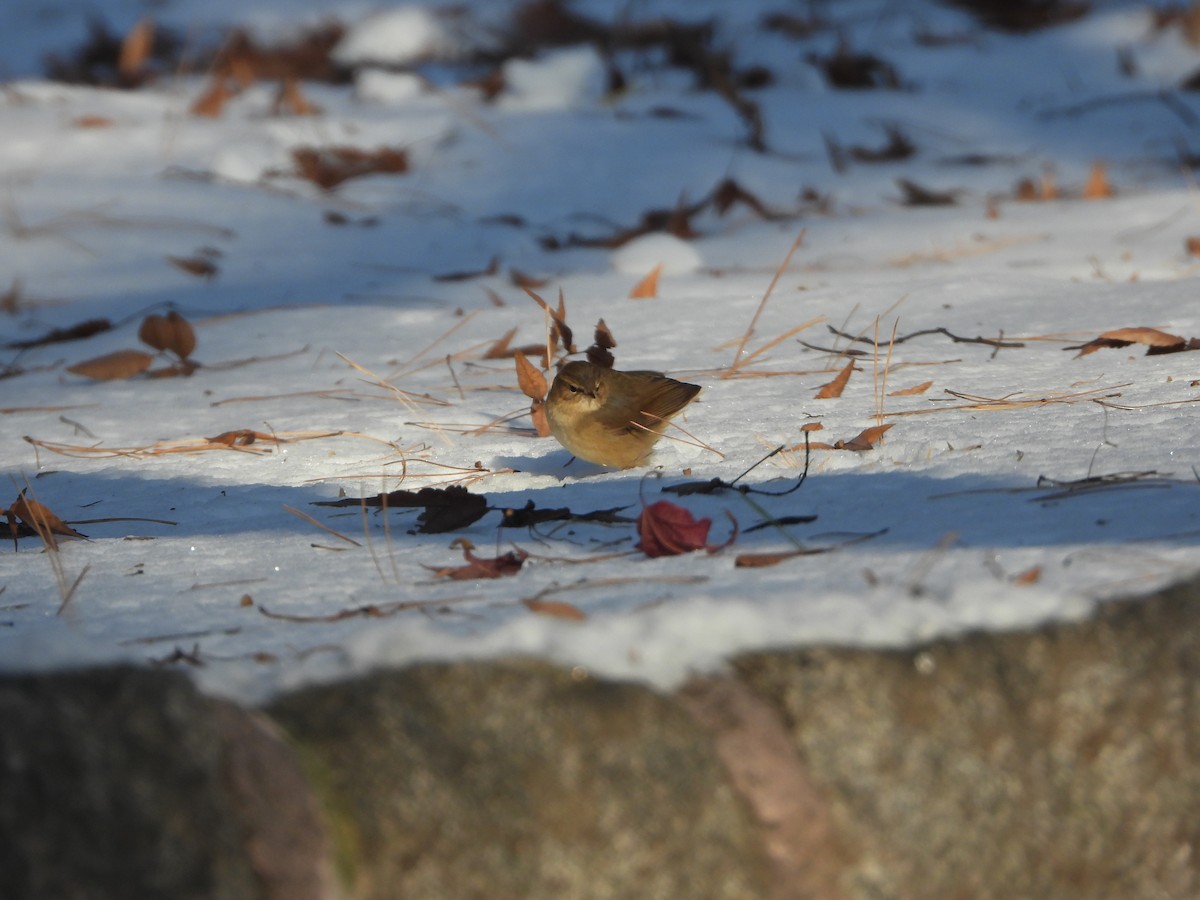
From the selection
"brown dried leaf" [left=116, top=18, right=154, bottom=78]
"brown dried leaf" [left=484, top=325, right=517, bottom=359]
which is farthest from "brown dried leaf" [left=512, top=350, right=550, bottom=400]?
"brown dried leaf" [left=116, top=18, right=154, bottom=78]

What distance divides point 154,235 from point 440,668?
13.2 feet

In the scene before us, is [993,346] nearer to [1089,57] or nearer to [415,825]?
[415,825]

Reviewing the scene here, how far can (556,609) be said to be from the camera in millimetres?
1377

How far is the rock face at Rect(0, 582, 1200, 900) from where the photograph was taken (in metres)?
1.07

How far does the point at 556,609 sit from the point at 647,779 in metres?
0.27

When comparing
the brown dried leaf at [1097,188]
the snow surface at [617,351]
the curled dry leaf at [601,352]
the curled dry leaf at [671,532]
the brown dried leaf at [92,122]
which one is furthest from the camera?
the brown dried leaf at [92,122]

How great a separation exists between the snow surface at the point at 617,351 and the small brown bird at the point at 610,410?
54 millimetres

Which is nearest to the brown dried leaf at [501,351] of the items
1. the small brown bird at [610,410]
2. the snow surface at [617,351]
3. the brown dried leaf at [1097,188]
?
the snow surface at [617,351]

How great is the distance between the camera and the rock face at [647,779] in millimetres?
1072

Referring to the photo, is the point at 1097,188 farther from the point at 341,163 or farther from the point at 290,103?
the point at 290,103

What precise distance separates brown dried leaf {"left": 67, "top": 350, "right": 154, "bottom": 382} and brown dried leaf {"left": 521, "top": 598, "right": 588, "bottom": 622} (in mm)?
2210

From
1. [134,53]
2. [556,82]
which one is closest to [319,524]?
[556,82]

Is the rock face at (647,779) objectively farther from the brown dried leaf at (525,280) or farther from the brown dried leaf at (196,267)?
the brown dried leaf at (196,267)

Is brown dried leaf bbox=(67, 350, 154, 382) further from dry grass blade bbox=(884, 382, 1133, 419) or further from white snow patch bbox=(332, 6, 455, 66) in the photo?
white snow patch bbox=(332, 6, 455, 66)
